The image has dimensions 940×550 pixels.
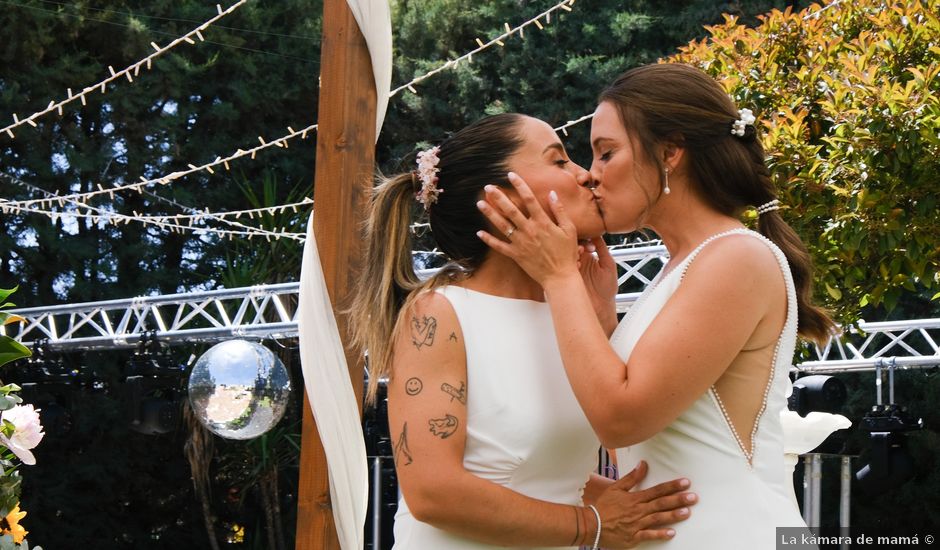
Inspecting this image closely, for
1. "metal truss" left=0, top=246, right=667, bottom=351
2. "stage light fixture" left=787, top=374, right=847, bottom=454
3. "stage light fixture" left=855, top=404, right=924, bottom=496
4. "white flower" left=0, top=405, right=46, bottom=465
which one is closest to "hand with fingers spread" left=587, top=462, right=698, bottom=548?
"white flower" left=0, top=405, right=46, bottom=465

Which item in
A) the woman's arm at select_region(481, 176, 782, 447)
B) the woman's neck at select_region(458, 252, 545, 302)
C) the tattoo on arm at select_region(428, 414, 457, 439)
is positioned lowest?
the tattoo on arm at select_region(428, 414, 457, 439)

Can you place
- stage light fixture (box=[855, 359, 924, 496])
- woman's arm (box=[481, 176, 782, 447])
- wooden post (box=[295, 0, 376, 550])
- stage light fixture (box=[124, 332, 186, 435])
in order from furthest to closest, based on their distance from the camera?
stage light fixture (box=[124, 332, 186, 435]) → stage light fixture (box=[855, 359, 924, 496]) → wooden post (box=[295, 0, 376, 550]) → woman's arm (box=[481, 176, 782, 447])

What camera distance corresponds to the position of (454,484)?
2.03 metres

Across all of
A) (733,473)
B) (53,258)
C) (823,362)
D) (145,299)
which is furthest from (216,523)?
(733,473)

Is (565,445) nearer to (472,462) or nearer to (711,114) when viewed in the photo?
(472,462)

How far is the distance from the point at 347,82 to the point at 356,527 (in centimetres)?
106

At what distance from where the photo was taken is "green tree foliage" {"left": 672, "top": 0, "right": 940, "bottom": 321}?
4863 mm

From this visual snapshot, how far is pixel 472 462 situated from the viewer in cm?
214

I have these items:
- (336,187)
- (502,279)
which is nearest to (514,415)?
(502,279)

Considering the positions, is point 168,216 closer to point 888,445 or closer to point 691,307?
point 888,445

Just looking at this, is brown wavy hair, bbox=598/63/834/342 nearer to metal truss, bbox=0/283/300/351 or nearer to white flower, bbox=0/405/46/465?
white flower, bbox=0/405/46/465

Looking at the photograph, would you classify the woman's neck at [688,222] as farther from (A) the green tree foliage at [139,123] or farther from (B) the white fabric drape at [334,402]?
(A) the green tree foliage at [139,123]

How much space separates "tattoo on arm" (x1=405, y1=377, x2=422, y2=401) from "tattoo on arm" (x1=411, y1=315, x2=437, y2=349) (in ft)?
0.23

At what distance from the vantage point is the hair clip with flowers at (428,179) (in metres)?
2.37
